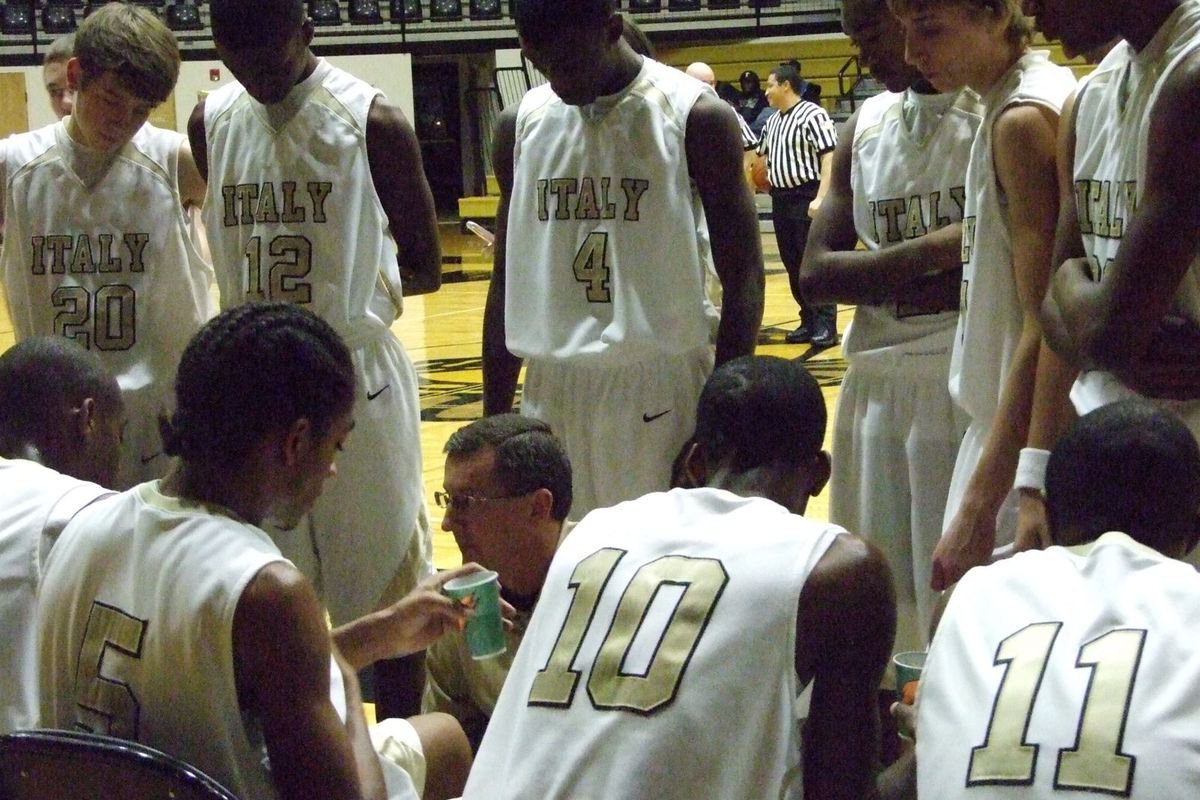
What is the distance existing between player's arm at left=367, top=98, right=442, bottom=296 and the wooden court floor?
1.65 ft

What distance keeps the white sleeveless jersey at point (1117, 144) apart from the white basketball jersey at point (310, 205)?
1748 millimetres

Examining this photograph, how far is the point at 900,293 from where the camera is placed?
142 inches

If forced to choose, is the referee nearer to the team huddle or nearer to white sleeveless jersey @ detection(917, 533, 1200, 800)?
the team huddle

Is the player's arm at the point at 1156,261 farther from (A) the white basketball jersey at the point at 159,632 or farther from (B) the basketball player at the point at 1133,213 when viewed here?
(A) the white basketball jersey at the point at 159,632

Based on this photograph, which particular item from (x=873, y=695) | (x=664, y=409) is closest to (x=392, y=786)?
(x=873, y=695)

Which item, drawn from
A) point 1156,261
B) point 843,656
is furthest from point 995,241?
point 843,656

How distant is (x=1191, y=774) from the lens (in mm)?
1819

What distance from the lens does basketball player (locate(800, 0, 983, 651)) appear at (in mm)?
3570

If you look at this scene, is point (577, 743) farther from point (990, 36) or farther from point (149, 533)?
point (990, 36)

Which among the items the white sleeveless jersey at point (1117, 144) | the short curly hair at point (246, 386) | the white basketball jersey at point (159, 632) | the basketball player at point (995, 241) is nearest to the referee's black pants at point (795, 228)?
the basketball player at point (995, 241)

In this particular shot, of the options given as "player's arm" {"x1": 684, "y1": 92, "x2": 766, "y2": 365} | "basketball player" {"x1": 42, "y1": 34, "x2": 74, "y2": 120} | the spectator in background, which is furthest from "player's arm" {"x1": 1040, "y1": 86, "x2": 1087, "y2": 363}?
the spectator in background

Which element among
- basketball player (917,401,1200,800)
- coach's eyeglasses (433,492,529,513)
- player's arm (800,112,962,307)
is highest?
player's arm (800,112,962,307)

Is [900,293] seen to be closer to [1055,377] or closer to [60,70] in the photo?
[1055,377]

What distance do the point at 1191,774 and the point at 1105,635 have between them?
0.60ft
